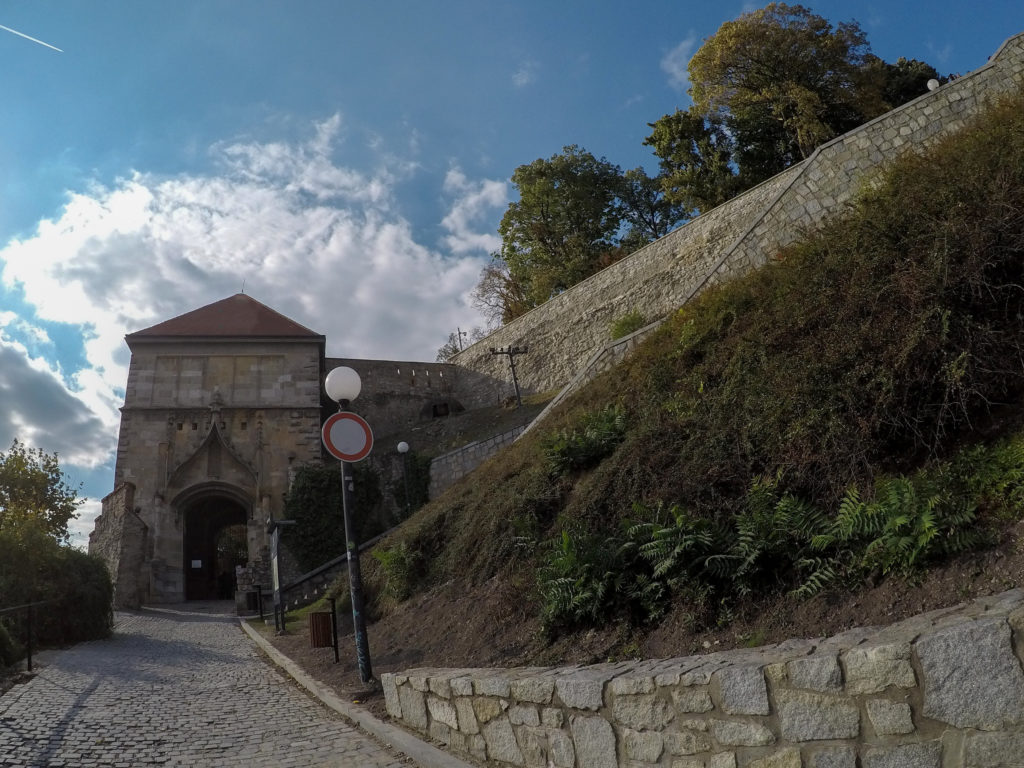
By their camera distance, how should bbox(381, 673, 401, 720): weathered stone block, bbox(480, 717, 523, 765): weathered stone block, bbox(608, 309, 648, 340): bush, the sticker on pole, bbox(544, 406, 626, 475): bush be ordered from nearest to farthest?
bbox(480, 717, 523, 765): weathered stone block
bbox(381, 673, 401, 720): weathered stone block
the sticker on pole
bbox(544, 406, 626, 475): bush
bbox(608, 309, 648, 340): bush

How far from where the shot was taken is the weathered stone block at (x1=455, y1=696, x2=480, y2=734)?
426 cm

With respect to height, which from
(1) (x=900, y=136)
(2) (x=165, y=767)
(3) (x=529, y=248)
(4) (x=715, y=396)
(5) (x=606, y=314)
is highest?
(3) (x=529, y=248)

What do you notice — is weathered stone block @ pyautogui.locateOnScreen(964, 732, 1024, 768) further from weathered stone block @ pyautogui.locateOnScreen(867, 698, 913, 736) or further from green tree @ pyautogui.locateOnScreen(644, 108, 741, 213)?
green tree @ pyautogui.locateOnScreen(644, 108, 741, 213)

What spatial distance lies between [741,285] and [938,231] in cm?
297

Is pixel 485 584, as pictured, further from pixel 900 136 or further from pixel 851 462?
pixel 900 136

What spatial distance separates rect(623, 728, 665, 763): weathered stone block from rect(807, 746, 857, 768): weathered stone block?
0.69m

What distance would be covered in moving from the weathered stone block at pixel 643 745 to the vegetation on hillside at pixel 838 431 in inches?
48.1

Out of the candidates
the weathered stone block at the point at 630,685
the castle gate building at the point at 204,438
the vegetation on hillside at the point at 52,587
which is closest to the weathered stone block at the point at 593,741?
the weathered stone block at the point at 630,685

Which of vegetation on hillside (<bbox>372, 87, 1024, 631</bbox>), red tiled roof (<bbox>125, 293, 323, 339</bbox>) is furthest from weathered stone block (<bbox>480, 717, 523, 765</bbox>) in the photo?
red tiled roof (<bbox>125, 293, 323, 339</bbox>)

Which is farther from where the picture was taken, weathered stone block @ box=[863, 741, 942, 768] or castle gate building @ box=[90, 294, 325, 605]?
castle gate building @ box=[90, 294, 325, 605]

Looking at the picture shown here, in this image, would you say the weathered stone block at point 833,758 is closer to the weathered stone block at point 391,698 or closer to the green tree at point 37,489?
the weathered stone block at point 391,698

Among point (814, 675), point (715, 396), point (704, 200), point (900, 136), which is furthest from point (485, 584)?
point (704, 200)

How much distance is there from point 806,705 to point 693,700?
1.66 feet

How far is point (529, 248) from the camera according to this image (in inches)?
1417
